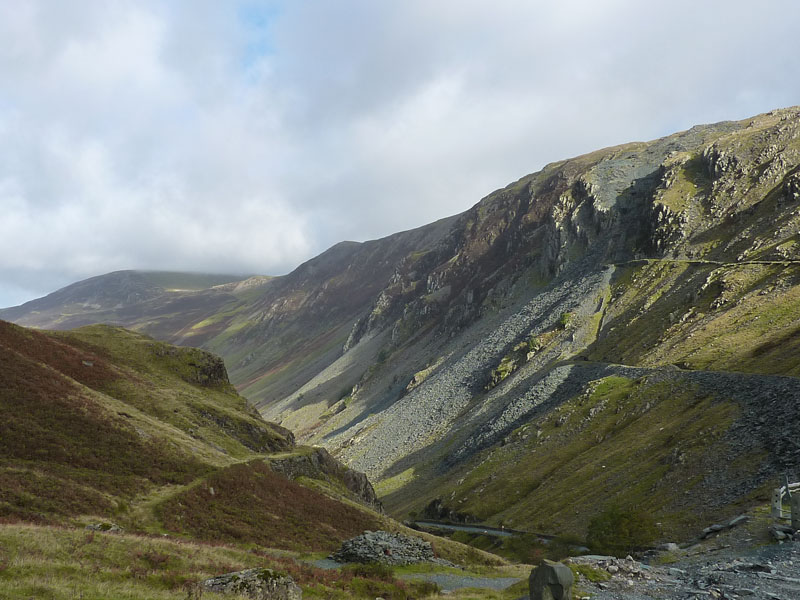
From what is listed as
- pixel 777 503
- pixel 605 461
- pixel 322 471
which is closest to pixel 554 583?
pixel 777 503

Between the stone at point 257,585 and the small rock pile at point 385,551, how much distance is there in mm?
14326

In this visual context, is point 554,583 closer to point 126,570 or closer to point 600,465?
point 126,570

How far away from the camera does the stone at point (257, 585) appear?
1902 cm

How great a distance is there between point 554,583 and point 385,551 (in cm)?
1950

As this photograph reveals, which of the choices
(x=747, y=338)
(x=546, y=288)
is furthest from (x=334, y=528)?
(x=546, y=288)

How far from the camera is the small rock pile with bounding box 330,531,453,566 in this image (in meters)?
34.5

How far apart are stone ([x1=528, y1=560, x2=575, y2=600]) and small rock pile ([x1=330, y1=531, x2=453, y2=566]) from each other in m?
17.6

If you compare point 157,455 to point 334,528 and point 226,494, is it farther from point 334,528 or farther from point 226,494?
point 334,528

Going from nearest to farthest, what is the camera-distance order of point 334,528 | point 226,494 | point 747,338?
point 226,494 → point 334,528 → point 747,338

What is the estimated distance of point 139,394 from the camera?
58719 mm

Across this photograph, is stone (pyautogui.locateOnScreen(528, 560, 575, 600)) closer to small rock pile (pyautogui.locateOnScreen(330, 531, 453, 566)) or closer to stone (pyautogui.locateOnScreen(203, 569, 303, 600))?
stone (pyautogui.locateOnScreen(203, 569, 303, 600))

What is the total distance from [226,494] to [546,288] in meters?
130

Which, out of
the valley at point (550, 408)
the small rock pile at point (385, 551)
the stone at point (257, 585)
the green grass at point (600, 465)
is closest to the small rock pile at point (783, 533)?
the valley at point (550, 408)

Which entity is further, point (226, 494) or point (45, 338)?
point (45, 338)
